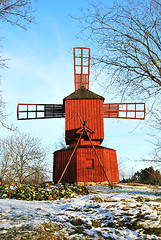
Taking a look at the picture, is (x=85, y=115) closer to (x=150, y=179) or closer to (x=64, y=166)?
(x=64, y=166)

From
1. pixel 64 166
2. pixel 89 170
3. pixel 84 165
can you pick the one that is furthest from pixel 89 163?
pixel 64 166

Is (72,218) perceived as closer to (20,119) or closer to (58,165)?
(58,165)

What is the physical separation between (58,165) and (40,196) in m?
9.97

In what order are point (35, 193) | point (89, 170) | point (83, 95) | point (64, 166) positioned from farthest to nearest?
point (83, 95)
point (64, 166)
point (89, 170)
point (35, 193)

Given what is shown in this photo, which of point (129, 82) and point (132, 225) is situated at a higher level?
point (129, 82)

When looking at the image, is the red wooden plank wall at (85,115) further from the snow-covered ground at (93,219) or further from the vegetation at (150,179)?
the snow-covered ground at (93,219)

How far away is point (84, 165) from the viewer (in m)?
19.7

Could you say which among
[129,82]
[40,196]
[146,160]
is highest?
[129,82]

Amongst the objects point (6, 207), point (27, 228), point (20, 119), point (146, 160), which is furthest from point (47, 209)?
point (20, 119)

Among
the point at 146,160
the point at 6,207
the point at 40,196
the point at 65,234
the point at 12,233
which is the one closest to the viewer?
the point at 12,233

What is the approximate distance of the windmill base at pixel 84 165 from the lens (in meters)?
19.3

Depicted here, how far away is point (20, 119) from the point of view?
2331 centimetres

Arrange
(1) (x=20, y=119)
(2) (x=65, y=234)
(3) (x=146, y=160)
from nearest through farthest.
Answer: (2) (x=65, y=234), (3) (x=146, y=160), (1) (x=20, y=119)

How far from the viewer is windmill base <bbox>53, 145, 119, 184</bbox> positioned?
19.3 m
